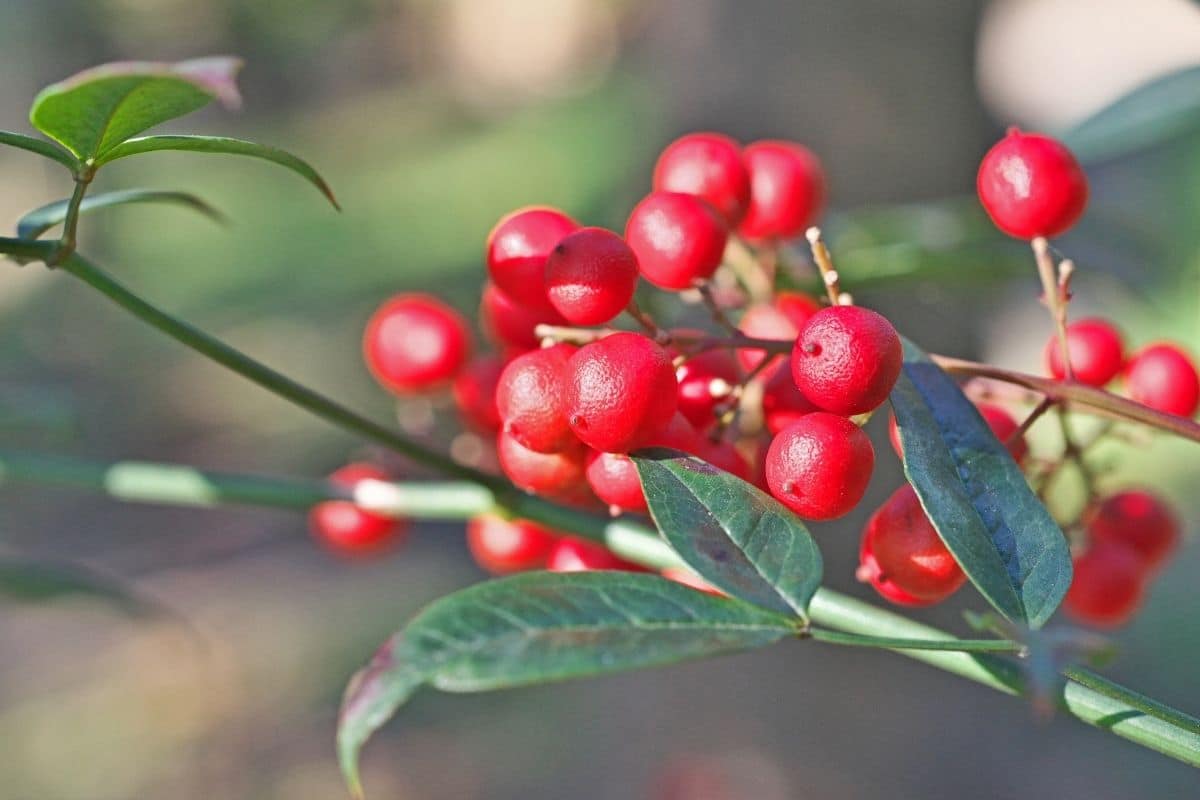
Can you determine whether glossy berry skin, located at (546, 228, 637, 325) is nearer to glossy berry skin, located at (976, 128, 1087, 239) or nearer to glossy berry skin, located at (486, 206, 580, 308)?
glossy berry skin, located at (486, 206, 580, 308)

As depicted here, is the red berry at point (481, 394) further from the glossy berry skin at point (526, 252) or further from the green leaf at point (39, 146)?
the green leaf at point (39, 146)

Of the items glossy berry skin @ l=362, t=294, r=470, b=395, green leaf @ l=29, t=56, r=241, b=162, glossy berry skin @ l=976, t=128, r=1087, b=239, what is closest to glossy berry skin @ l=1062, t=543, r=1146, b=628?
glossy berry skin @ l=976, t=128, r=1087, b=239

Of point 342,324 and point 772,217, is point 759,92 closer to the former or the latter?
point 772,217

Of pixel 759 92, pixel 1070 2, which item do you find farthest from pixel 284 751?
pixel 1070 2

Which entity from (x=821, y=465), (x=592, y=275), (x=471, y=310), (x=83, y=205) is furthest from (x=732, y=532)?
(x=471, y=310)

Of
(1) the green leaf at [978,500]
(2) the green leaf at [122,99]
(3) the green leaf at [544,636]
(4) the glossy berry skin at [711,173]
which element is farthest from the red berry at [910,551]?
(2) the green leaf at [122,99]

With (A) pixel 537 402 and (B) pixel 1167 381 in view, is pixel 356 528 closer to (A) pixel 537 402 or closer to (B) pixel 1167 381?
(A) pixel 537 402
